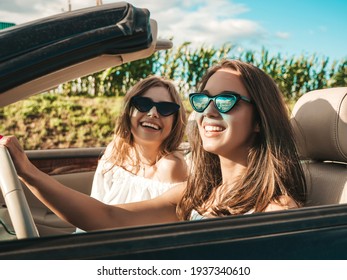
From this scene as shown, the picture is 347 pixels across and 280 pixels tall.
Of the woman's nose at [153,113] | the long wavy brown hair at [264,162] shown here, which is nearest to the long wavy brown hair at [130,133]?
the woman's nose at [153,113]

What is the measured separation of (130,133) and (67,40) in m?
1.82

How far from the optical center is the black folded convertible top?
1.13m

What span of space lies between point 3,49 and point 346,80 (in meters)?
15.2

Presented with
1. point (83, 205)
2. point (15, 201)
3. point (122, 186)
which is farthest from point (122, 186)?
point (15, 201)

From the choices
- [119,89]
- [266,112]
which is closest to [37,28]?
[266,112]

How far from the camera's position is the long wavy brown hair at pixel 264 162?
183cm

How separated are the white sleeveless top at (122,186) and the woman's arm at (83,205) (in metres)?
0.44

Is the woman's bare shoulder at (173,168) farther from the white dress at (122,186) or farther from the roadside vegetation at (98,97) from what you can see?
the roadside vegetation at (98,97)

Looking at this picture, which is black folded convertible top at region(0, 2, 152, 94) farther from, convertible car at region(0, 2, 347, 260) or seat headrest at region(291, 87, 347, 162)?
seat headrest at region(291, 87, 347, 162)

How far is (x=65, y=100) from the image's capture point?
445 inches

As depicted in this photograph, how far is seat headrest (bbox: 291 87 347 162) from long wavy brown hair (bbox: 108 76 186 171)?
2.84ft

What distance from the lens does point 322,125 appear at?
204cm

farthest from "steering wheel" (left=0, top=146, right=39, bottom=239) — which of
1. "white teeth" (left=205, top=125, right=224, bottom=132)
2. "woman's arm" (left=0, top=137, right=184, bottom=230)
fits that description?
"white teeth" (left=205, top=125, right=224, bottom=132)

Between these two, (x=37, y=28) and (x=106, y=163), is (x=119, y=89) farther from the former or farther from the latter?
(x=37, y=28)
